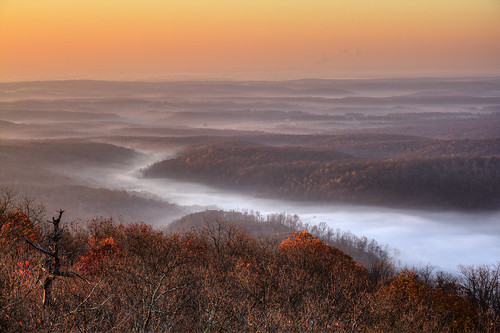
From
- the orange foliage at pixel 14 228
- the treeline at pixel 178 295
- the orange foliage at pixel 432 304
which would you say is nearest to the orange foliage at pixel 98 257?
the treeline at pixel 178 295

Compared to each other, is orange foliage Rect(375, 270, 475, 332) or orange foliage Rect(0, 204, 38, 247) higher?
orange foliage Rect(0, 204, 38, 247)

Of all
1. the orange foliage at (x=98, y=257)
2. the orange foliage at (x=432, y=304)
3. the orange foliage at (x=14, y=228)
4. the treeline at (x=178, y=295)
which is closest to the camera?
the treeline at (x=178, y=295)

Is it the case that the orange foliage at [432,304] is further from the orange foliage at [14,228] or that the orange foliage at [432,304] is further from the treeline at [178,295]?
the orange foliage at [14,228]

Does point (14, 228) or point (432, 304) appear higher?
point (14, 228)

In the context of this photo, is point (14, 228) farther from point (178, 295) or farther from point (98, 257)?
point (178, 295)

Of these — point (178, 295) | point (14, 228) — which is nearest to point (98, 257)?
point (14, 228)

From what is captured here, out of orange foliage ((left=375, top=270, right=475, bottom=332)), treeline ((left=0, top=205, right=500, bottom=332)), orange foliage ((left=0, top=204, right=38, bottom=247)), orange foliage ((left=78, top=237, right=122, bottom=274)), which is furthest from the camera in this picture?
orange foliage ((left=0, top=204, right=38, bottom=247))

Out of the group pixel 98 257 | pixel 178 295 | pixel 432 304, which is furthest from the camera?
pixel 432 304

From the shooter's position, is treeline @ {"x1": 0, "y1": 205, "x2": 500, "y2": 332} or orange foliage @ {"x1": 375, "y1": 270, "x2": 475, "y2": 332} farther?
orange foliage @ {"x1": 375, "y1": 270, "x2": 475, "y2": 332}

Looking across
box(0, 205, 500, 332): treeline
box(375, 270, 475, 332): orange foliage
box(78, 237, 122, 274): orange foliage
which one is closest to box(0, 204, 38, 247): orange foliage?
box(0, 205, 500, 332): treeline

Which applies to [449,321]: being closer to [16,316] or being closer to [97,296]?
[97,296]

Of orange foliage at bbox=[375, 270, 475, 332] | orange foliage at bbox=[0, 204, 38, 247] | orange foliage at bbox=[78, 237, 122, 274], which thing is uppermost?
orange foliage at bbox=[0, 204, 38, 247]

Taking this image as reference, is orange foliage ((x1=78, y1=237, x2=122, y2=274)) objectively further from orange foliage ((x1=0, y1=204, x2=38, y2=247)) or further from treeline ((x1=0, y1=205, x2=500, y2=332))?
orange foliage ((x1=0, y1=204, x2=38, y2=247))

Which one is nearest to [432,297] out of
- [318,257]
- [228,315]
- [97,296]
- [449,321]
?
[449,321]
